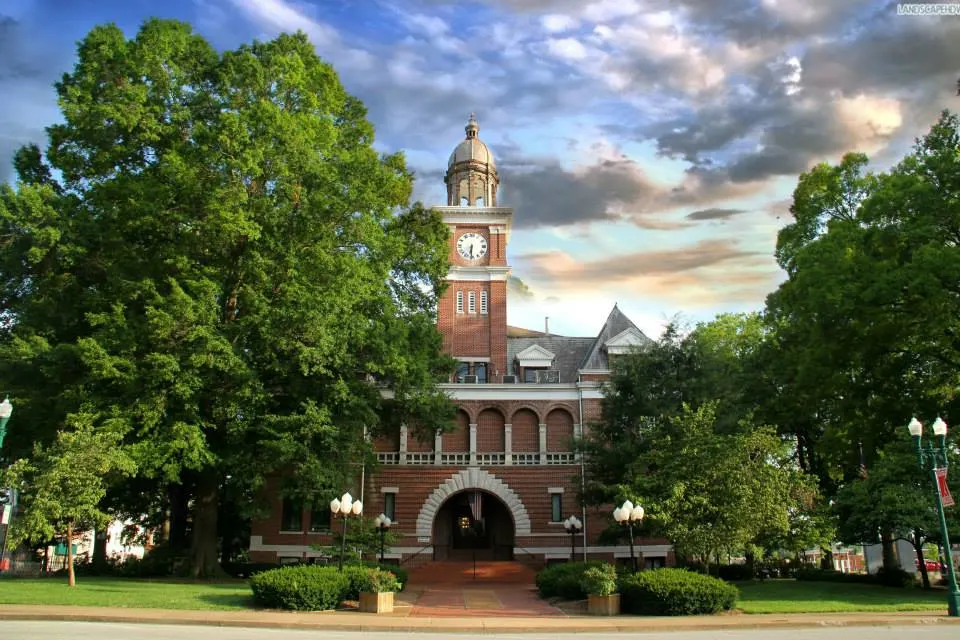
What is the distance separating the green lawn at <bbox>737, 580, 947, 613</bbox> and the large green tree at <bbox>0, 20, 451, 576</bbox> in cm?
1627

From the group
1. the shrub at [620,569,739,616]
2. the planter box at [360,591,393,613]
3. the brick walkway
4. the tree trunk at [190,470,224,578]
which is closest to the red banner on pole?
the shrub at [620,569,739,616]

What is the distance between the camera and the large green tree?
26859 mm

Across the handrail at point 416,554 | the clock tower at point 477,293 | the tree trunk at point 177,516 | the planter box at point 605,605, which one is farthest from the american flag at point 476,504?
the planter box at point 605,605

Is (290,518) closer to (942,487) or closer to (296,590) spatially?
(296,590)

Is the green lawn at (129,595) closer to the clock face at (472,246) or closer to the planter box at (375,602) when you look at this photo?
the planter box at (375,602)

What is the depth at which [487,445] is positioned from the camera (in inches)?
1729

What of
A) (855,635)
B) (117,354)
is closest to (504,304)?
(117,354)

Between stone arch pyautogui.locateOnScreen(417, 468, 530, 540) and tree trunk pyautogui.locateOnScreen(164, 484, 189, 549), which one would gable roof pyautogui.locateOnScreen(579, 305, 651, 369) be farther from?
tree trunk pyautogui.locateOnScreen(164, 484, 189, 549)

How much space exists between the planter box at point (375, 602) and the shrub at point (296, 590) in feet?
2.33

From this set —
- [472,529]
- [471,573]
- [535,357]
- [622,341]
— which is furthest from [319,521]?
[622,341]

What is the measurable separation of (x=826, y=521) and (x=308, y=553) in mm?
25797

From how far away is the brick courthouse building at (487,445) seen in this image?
40.8 metres

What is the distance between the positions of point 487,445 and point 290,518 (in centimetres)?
1198

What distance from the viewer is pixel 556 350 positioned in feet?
164
